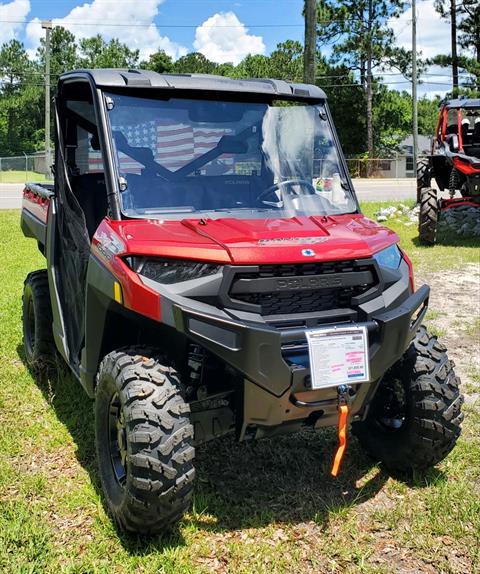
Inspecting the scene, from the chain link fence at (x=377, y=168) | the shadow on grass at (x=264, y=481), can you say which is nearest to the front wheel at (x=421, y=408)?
the shadow on grass at (x=264, y=481)

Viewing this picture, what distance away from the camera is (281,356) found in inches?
108

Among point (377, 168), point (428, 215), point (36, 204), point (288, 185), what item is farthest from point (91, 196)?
point (377, 168)

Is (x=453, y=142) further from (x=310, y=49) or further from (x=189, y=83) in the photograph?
(x=189, y=83)

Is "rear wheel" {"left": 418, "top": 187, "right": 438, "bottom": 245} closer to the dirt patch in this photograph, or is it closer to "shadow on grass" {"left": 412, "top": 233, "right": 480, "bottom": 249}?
"shadow on grass" {"left": 412, "top": 233, "right": 480, "bottom": 249}

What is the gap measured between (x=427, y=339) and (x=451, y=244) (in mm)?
8417

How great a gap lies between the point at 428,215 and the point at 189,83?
8.10m

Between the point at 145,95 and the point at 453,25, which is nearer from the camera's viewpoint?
the point at 145,95

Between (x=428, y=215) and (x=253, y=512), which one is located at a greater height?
(x=428, y=215)

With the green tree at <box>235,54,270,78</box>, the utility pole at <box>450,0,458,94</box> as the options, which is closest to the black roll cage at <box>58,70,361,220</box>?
the utility pole at <box>450,0,458,94</box>

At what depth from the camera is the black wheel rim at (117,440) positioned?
9.89 ft

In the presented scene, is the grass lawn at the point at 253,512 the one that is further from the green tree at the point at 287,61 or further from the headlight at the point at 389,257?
the green tree at the point at 287,61

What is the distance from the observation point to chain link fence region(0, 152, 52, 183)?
35969mm

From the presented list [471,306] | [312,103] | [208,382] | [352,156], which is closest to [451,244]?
[471,306]

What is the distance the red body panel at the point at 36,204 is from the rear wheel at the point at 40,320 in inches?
18.3
